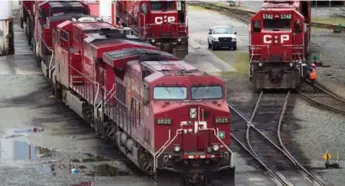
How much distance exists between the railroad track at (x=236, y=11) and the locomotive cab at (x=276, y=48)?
27430 mm

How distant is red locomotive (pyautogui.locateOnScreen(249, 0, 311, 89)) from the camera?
44.4m

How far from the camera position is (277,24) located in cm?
4534

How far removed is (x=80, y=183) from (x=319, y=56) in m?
31.9

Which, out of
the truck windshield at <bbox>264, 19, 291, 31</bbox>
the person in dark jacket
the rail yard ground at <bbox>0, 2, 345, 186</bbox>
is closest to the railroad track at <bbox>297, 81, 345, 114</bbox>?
the person in dark jacket

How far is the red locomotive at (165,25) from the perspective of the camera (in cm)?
5397

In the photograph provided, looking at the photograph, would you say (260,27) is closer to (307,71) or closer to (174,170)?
(307,71)

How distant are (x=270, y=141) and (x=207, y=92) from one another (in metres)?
7.85

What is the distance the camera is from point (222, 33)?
60.4m

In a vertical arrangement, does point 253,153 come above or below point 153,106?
below

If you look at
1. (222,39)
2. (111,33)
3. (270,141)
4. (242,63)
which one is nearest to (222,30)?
(222,39)

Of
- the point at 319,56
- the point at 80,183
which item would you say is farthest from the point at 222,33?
the point at 80,183

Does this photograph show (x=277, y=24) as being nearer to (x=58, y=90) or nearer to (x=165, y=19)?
(x=165, y=19)

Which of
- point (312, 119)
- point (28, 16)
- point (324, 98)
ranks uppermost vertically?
point (28, 16)

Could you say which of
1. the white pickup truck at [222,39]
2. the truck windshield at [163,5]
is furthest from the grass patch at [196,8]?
the truck windshield at [163,5]
